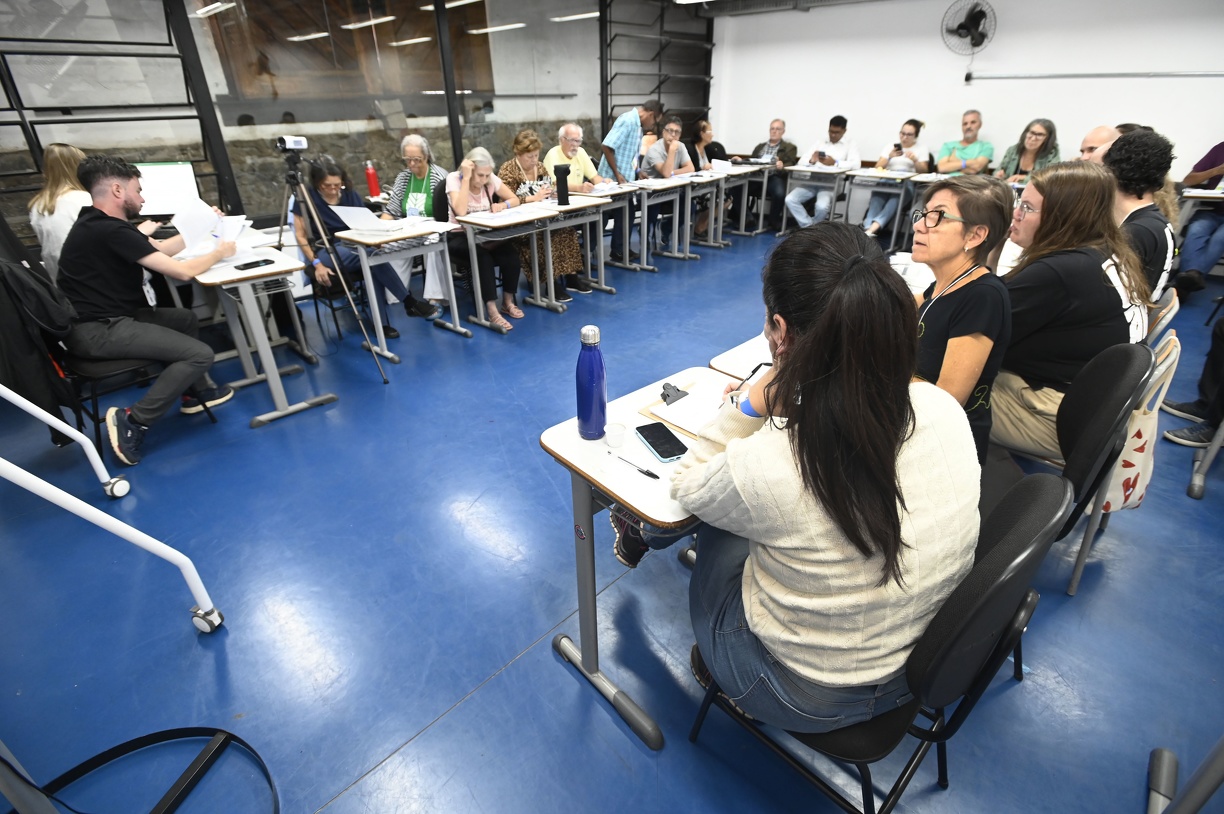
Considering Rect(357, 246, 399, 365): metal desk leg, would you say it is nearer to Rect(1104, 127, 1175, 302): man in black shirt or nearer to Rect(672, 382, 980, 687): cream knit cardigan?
→ Rect(672, 382, 980, 687): cream knit cardigan

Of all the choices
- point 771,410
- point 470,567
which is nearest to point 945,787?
point 771,410

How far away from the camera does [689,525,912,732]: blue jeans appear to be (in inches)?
39.9

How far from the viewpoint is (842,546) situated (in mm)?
871

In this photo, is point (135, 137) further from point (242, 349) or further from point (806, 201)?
point (806, 201)

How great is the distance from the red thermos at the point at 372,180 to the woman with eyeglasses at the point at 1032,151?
18.9ft

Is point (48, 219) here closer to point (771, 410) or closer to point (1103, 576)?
point (771, 410)

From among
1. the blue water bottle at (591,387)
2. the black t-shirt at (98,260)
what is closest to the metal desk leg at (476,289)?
the black t-shirt at (98,260)

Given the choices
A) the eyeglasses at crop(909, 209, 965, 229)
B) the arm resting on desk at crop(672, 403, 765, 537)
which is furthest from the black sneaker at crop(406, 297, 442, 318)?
the arm resting on desk at crop(672, 403, 765, 537)

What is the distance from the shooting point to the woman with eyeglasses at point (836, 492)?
2.68ft

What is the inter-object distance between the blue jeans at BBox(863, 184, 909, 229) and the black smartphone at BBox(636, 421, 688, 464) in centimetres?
607

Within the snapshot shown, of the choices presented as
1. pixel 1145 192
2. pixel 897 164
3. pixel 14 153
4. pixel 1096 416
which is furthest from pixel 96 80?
pixel 897 164

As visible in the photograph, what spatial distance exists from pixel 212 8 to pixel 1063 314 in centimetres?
542

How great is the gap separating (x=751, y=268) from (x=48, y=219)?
201 inches

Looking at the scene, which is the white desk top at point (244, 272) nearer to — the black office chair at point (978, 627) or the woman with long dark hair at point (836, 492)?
the woman with long dark hair at point (836, 492)
